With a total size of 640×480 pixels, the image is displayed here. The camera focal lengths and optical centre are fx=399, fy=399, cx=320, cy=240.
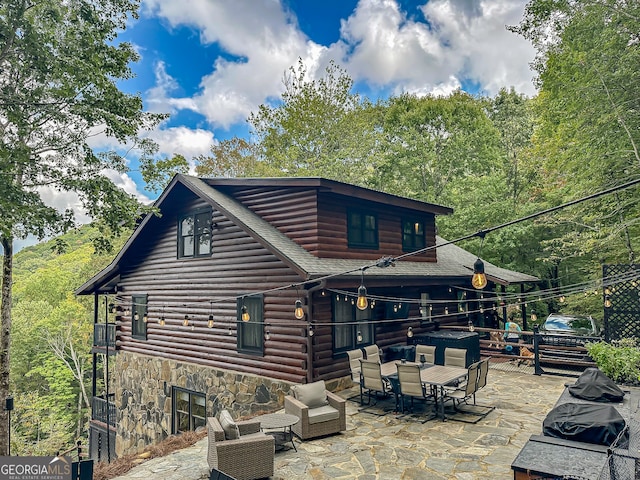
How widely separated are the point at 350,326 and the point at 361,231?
295 cm

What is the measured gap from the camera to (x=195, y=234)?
12797 millimetres

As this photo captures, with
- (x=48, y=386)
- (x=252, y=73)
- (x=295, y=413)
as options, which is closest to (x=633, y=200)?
(x=295, y=413)

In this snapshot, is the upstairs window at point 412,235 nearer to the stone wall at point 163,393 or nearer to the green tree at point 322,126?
the stone wall at point 163,393

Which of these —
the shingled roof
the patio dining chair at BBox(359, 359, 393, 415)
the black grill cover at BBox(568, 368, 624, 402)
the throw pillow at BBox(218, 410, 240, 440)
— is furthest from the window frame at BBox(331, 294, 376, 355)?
the black grill cover at BBox(568, 368, 624, 402)

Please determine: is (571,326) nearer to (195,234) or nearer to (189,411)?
(189,411)

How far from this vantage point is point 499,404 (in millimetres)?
8844

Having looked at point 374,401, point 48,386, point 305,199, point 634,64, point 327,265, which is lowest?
point 48,386

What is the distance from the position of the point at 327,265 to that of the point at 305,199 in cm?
210

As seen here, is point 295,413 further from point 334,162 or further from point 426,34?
point 426,34

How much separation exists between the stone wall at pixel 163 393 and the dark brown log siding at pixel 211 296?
11.5 inches

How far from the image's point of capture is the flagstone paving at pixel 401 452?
5867 mm

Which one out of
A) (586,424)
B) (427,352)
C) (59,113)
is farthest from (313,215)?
(586,424)

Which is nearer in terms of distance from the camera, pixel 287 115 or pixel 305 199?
pixel 305 199

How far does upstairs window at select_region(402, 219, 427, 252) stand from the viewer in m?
14.0
